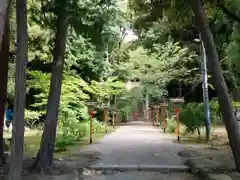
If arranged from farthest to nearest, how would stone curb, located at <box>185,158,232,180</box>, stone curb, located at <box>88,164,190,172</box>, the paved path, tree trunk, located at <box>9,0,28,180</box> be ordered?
stone curb, located at <box>88,164,190,172</box> < the paved path < stone curb, located at <box>185,158,232,180</box> < tree trunk, located at <box>9,0,28,180</box>

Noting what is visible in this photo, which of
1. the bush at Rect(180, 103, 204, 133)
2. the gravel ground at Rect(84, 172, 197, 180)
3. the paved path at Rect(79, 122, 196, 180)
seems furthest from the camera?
the bush at Rect(180, 103, 204, 133)

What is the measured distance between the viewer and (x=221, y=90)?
750cm

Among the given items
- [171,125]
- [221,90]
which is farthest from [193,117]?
[221,90]

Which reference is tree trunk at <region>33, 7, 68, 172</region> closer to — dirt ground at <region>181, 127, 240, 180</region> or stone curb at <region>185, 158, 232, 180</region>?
stone curb at <region>185, 158, 232, 180</region>

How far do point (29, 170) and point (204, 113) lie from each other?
310 inches

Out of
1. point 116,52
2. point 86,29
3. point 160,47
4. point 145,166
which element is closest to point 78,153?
point 145,166

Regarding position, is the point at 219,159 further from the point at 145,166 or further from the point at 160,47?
the point at 160,47

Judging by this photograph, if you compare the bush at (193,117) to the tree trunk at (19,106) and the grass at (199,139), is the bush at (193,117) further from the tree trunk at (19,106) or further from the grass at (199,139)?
the tree trunk at (19,106)

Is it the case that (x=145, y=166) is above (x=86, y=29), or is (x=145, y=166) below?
below

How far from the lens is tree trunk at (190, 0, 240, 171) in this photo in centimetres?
733

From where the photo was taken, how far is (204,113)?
13570 mm

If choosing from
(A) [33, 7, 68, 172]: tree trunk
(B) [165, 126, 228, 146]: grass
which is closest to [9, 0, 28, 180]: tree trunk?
(A) [33, 7, 68, 172]: tree trunk

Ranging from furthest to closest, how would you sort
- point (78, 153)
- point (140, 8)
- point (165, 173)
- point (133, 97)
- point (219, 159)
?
point (133, 97), point (140, 8), point (78, 153), point (219, 159), point (165, 173)

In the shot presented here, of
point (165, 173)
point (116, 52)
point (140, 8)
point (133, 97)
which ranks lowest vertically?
point (165, 173)
